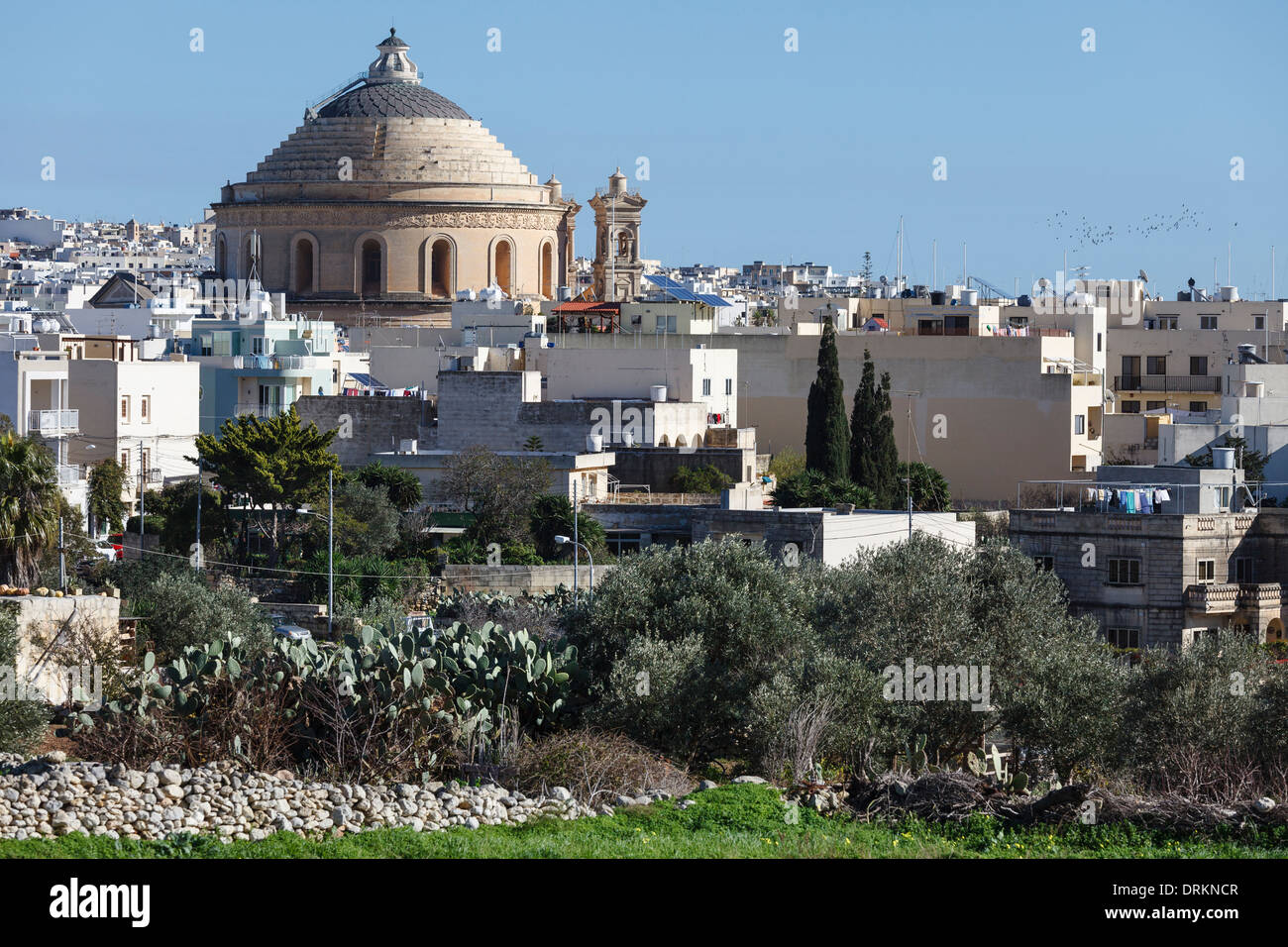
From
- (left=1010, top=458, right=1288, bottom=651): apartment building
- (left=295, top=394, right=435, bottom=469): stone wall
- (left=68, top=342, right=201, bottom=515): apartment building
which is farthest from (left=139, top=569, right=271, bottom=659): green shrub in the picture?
(left=295, top=394, right=435, bottom=469): stone wall

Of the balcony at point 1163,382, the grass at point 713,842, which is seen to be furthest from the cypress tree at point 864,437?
the grass at point 713,842

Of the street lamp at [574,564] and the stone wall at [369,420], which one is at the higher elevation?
the stone wall at [369,420]

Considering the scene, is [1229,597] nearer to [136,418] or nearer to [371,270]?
[136,418]

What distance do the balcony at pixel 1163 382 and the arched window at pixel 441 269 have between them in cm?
2423

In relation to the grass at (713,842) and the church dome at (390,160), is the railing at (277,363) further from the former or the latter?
the grass at (713,842)

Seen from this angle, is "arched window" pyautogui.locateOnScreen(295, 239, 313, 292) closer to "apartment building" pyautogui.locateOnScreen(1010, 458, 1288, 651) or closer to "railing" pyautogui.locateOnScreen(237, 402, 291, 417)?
"railing" pyautogui.locateOnScreen(237, 402, 291, 417)

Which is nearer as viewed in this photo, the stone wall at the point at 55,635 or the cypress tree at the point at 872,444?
the stone wall at the point at 55,635

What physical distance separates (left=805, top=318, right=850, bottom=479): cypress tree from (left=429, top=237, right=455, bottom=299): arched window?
34.3 meters

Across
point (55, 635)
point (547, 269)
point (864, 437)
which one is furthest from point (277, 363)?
point (547, 269)

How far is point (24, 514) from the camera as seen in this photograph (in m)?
23.0

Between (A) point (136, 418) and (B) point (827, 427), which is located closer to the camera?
(A) point (136, 418)

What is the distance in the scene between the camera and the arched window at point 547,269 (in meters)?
73.8

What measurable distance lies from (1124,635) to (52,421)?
16.6 meters

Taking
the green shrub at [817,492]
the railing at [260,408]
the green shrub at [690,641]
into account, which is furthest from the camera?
the railing at [260,408]
